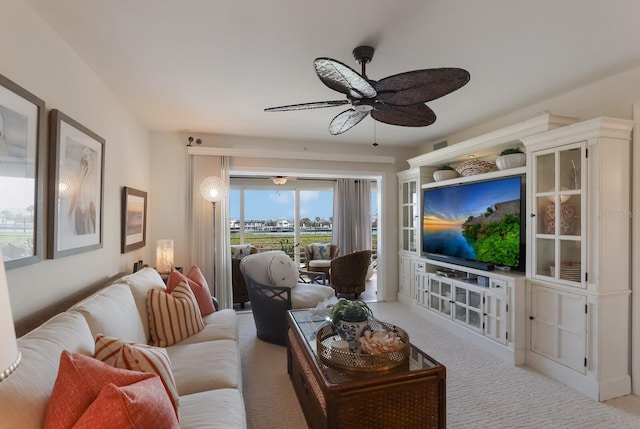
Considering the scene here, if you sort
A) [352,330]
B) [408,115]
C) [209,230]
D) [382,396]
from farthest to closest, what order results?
1. [209,230]
2. [408,115]
3. [352,330]
4. [382,396]

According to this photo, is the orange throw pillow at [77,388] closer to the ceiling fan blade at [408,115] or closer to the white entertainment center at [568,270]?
the ceiling fan blade at [408,115]

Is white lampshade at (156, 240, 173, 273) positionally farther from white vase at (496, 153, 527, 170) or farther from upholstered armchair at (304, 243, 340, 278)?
white vase at (496, 153, 527, 170)

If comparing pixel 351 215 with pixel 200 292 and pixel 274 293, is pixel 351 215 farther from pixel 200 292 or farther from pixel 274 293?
pixel 200 292

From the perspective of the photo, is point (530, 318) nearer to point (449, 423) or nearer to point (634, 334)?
point (634, 334)

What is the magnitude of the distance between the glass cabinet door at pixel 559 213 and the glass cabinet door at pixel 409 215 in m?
1.84

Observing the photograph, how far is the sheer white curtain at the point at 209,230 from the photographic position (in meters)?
4.20

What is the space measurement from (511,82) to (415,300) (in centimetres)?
297

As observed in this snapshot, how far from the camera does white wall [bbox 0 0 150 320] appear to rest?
5.10 ft

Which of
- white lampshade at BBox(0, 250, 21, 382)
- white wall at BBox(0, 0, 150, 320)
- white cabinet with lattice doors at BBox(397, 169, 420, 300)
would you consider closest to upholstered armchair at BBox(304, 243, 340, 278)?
white cabinet with lattice doors at BBox(397, 169, 420, 300)

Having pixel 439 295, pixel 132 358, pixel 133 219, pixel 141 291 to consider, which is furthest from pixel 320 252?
pixel 132 358

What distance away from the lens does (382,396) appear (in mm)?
1614

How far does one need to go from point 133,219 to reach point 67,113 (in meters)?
1.52

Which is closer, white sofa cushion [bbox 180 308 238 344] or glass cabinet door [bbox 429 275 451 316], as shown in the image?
white sofa cushion [bbox 180 308 238 344]

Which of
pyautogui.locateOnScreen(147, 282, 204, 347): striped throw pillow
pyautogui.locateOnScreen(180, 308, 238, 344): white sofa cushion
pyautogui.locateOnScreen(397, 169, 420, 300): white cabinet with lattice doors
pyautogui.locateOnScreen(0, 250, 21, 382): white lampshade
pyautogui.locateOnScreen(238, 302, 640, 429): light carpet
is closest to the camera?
pyautogui.locateOnScreen(0, 250, 21, 382): white lampshade
